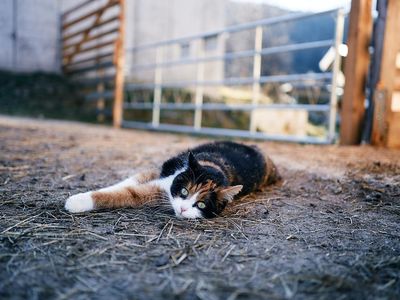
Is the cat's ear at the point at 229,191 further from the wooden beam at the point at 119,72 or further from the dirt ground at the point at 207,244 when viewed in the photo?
the wooden beam at the point at 119,72

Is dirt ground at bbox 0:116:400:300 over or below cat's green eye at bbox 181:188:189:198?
below

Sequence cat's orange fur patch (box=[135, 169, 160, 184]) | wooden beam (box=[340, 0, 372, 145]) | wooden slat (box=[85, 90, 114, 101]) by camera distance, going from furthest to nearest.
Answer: wooden slat (box=[85, 90, 114, 101]) < wooden beam (box=[340, 0, 372, 145]) < cat's orange fur patch (box=[135, 169, 160, 184])

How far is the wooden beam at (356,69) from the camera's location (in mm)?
3934

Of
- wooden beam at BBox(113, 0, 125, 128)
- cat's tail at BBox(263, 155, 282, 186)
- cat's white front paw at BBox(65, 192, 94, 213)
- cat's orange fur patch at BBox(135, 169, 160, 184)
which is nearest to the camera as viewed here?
cat's white front paw at BBox(65, 192, 94, 213)

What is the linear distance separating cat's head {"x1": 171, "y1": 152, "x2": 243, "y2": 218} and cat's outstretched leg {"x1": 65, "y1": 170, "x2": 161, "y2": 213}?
142 millimetres

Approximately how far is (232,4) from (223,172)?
12.0 m

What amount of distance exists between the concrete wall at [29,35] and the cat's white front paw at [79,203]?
790cm

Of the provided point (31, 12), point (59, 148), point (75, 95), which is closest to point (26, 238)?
point (59, 148)

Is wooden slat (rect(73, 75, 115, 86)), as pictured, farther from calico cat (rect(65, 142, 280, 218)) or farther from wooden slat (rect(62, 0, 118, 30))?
calico cat (rect(65, 142, 280, 218))

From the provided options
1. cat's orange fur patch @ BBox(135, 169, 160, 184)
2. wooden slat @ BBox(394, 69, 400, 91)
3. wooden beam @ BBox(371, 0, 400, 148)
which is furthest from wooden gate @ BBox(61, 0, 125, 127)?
cat's orange fur patch @ BBox(135, 169, 160, 184)

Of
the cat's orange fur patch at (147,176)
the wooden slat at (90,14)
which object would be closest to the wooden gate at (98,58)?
the wooden slat at (90,14)

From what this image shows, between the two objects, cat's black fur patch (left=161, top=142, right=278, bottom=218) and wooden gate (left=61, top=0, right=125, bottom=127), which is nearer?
cat's black fur patch (left=161, top=142, right=278, bottom=218)

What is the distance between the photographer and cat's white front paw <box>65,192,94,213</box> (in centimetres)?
167

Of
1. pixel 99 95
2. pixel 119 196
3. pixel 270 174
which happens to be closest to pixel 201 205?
pixel 119 196
